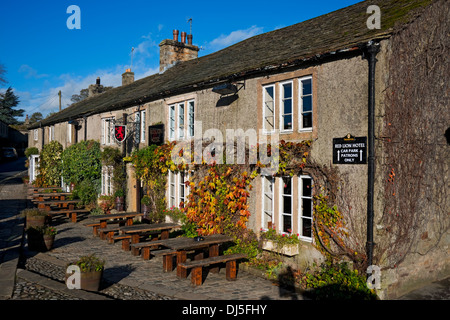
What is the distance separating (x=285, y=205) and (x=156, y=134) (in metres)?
6.36

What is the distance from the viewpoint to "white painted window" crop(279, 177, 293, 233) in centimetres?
851

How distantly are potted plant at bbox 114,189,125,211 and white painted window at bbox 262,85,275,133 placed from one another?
28.0 feet

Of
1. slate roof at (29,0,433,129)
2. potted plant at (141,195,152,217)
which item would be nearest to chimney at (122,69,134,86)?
slate roof at (29,0,433,129)

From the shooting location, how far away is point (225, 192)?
32.5 feet

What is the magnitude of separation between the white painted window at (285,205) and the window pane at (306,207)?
0.39m

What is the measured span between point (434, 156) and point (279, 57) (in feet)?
13.7

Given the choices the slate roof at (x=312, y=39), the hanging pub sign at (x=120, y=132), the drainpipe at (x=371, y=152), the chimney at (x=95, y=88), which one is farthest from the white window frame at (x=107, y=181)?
the chimney at (x=95, y=88)

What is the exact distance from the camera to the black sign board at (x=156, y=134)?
13.1 m

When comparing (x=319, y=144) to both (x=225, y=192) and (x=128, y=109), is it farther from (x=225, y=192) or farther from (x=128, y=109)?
(x=128, y=109)

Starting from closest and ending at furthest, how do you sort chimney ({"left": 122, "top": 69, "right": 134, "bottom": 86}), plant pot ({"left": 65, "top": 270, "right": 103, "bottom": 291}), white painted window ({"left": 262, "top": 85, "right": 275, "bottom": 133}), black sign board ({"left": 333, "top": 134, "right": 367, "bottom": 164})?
1. plant pot ({"left": 65, "top": 270, "right": 103, "bottom": 291})
2. black sign board ({"left": 333, "top": 134, "right": 367, "bottom": 164})
3. white painted window ({"left": 262, "top": 85, "right": 275, "bottom": 133})
4. chimney ({"left": 122, "top": 69, "right": 134, "bottom": 86})

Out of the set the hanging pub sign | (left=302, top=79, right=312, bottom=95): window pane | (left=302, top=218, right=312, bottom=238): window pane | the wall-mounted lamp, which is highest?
the wall-mounted lamp

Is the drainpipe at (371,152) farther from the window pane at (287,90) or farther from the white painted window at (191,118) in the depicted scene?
the white painted window at (191,118)

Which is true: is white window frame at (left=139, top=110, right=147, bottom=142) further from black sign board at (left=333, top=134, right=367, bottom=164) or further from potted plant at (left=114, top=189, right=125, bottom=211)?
A: black sign board at (left=333, top=134, right=367, bottom=164)
